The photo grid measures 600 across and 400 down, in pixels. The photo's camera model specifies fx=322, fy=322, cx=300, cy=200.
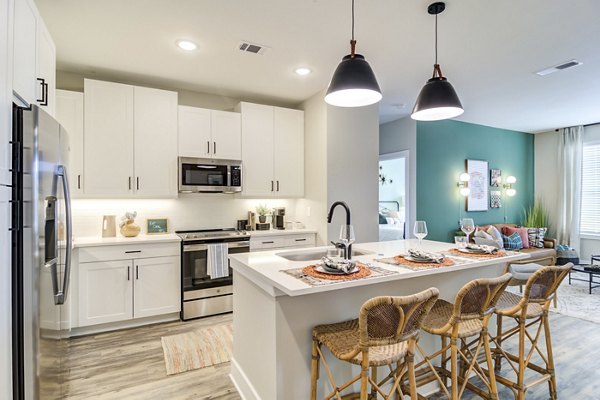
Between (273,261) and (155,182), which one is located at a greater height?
(155,182)

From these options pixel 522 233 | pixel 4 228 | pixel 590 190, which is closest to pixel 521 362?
pixel 4 228

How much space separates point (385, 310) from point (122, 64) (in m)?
3.51

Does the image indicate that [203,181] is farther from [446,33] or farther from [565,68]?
[565,68]

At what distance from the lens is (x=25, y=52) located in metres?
1.84

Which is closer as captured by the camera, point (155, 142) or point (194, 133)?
point (155, 142)

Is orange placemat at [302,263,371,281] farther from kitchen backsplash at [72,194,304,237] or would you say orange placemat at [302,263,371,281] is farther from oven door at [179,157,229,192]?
kitchen backsplash at [72,194,304,237]

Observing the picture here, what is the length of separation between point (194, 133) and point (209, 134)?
180mm

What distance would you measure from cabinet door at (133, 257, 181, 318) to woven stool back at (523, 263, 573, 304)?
3.19 metres

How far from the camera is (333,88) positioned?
1944 mm

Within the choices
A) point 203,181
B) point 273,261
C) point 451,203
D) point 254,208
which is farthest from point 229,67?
point 451,203

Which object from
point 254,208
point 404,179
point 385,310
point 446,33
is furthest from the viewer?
point 404,179

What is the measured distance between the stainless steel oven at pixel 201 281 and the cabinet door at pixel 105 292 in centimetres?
55

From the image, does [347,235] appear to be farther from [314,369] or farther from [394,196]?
[394,196]

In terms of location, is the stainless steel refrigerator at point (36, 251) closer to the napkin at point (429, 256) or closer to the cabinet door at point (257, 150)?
the napkin at point (429, 256)
